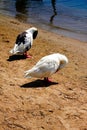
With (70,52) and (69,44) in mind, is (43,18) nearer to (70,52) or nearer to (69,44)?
(69,44)

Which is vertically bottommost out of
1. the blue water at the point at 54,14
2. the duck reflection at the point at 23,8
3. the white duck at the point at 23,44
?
the duck reflection at the point at 23,8

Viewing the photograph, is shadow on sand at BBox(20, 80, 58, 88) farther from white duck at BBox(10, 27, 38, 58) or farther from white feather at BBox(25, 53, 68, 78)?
white duck at BBox(10, 27, 38, 58)

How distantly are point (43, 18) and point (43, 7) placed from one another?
3646mm

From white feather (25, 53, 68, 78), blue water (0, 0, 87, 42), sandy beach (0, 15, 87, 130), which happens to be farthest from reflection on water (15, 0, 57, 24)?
white feather (25, 53, 68, 78)

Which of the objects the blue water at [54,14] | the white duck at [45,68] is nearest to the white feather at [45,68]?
the white duck at [45,68]

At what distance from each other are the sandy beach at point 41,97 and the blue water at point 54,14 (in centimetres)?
528

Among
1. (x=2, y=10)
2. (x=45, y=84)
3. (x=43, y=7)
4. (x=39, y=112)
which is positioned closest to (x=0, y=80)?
(x=45, y=84)

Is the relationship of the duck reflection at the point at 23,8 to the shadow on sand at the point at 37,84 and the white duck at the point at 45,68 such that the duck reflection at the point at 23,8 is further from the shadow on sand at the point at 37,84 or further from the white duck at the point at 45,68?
the white duck at the point at 45,68

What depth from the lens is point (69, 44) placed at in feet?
43.7

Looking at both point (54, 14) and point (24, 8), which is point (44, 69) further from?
point (24, 8)

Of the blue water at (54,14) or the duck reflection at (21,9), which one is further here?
the duck reflection at (21,9)

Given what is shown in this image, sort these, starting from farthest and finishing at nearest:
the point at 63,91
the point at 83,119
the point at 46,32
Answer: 1. the point at 46,32
2. the point at 63,91
3. the point at 83,119

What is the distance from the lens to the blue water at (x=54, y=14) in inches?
661

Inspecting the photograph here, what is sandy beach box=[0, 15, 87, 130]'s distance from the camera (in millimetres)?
6445
